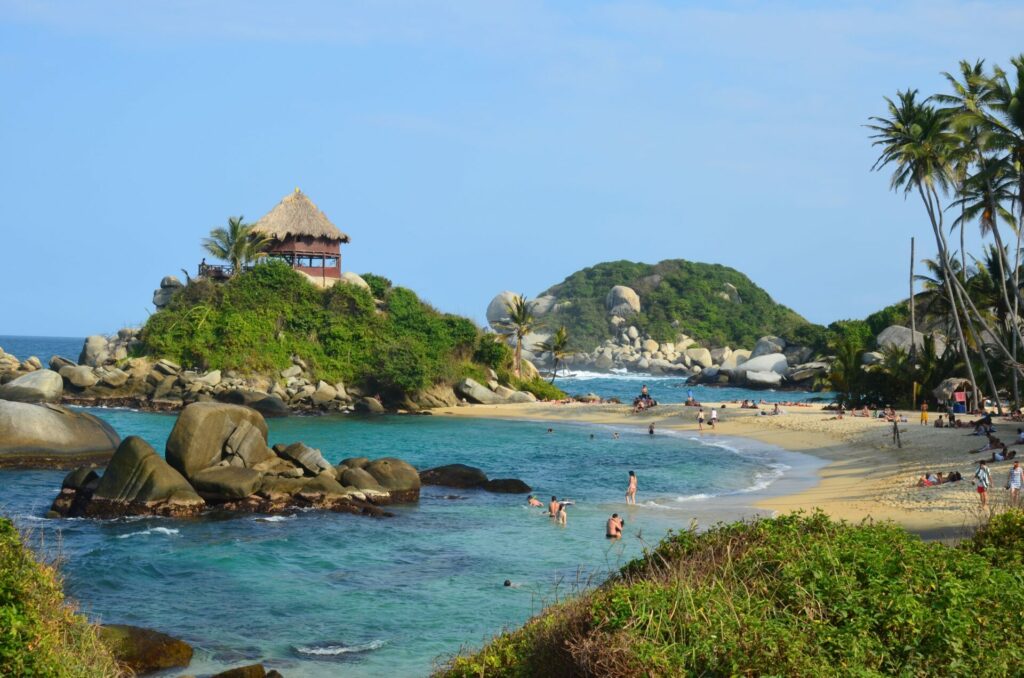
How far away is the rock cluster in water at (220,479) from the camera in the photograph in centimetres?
2539

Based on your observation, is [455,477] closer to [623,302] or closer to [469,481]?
[469,481]

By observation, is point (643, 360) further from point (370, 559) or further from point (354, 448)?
point (370, 559)

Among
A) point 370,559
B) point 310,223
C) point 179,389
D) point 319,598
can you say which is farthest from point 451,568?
→ point 310,223

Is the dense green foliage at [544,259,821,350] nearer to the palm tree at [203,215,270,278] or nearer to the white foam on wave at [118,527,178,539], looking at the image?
the palm tree at [203,215,270,278]

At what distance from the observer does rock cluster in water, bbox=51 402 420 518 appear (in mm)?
25391

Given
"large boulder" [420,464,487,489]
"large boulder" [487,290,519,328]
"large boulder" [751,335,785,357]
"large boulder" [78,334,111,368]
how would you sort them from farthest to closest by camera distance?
"large boulder" [487,290,519,328] → "large boulder" [751,335,785,357] → "large boulder" [78,334,111,368] → "large boulder" [420,464,487,489]

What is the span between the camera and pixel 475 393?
63.9 metres

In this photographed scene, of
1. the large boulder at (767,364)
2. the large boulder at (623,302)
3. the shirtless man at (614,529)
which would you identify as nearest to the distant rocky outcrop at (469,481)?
the shirtless man at (614,529)

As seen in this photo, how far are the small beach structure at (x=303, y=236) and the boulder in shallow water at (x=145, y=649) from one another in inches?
2058

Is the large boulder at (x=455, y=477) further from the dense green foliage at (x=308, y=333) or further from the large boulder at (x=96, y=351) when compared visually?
the large boulder at (x=96, y=351)

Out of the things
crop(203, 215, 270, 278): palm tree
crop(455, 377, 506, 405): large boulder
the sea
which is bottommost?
the sea

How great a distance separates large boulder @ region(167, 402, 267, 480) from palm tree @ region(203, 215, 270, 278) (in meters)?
38.3

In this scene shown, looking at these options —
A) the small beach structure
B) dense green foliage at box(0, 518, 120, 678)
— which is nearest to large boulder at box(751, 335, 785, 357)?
the small beach structure

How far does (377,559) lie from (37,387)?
3872 centimetres
